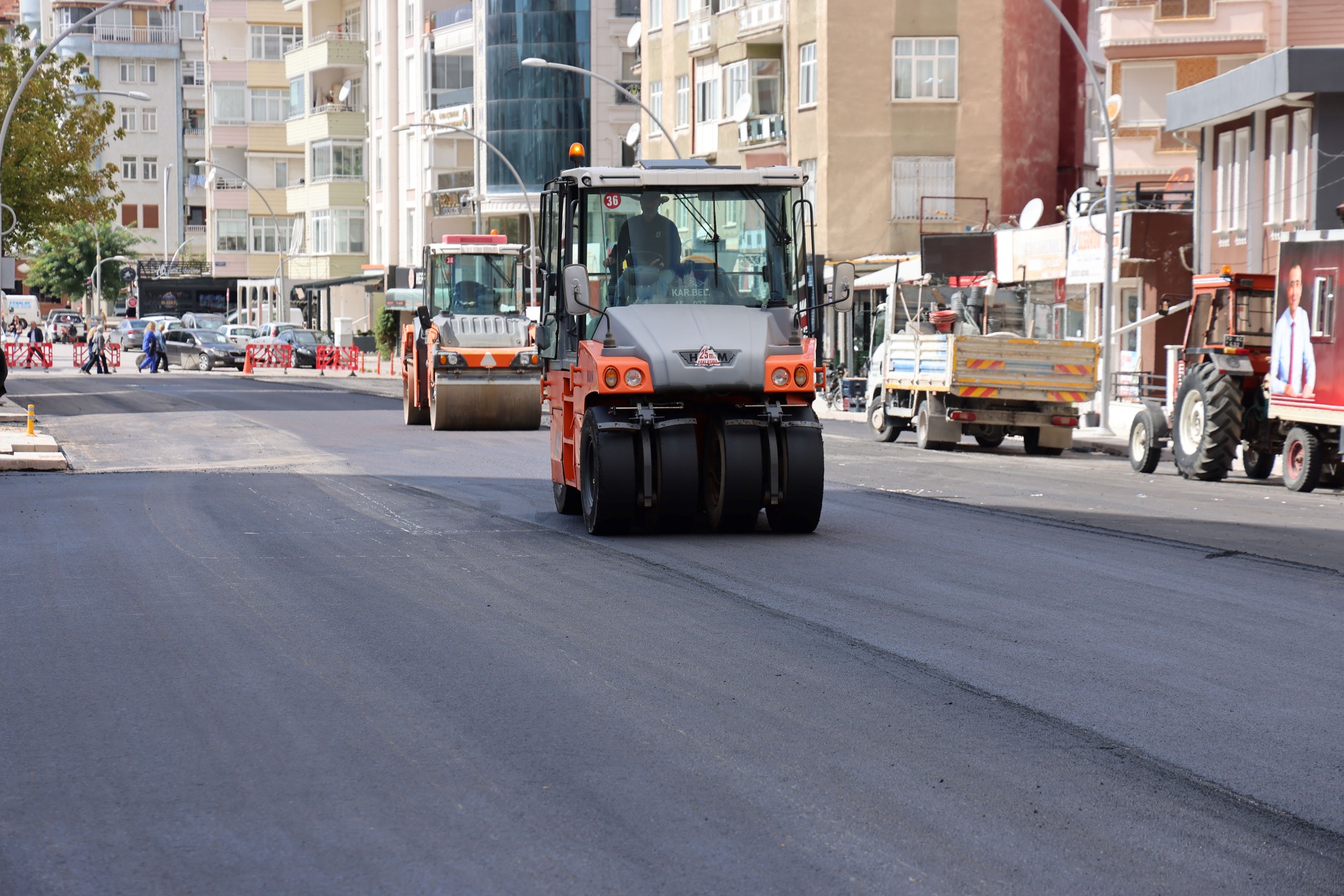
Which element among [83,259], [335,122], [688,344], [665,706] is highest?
[335,122]

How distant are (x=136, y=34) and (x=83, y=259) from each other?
53.3ft

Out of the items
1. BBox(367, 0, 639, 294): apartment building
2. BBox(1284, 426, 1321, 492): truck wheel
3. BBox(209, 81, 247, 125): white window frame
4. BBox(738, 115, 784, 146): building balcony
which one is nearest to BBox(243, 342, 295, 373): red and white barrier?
BBox(367, 0, 639, 294): apartment building

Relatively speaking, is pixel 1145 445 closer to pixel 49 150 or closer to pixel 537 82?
pixel 49 150

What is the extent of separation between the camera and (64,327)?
102 meters

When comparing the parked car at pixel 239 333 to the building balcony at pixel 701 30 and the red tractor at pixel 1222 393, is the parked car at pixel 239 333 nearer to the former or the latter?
the building balcony at pixel 701 30

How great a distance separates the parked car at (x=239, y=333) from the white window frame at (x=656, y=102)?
54.6ft

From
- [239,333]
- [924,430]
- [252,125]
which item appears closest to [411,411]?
[924,430]

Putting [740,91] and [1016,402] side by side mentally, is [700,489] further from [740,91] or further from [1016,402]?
[740,91]

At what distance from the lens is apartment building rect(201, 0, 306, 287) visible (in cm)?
9688

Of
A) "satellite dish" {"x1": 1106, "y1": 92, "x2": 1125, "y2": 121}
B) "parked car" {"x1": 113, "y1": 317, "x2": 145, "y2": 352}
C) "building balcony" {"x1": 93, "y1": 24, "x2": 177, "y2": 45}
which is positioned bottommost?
"parked car" {"x1": 113, "y1": 317, "x2": 145, "y2": 352}

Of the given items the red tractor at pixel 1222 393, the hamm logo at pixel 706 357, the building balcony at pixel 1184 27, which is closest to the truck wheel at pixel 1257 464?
the red tractor at pixel 1222 393

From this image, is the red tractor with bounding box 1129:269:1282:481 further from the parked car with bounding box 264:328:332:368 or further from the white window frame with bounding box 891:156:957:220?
the parked car with bounding box 264:328:332:368

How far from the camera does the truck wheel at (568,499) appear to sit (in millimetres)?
16438

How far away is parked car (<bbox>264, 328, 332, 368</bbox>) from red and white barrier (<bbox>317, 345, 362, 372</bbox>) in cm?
37
